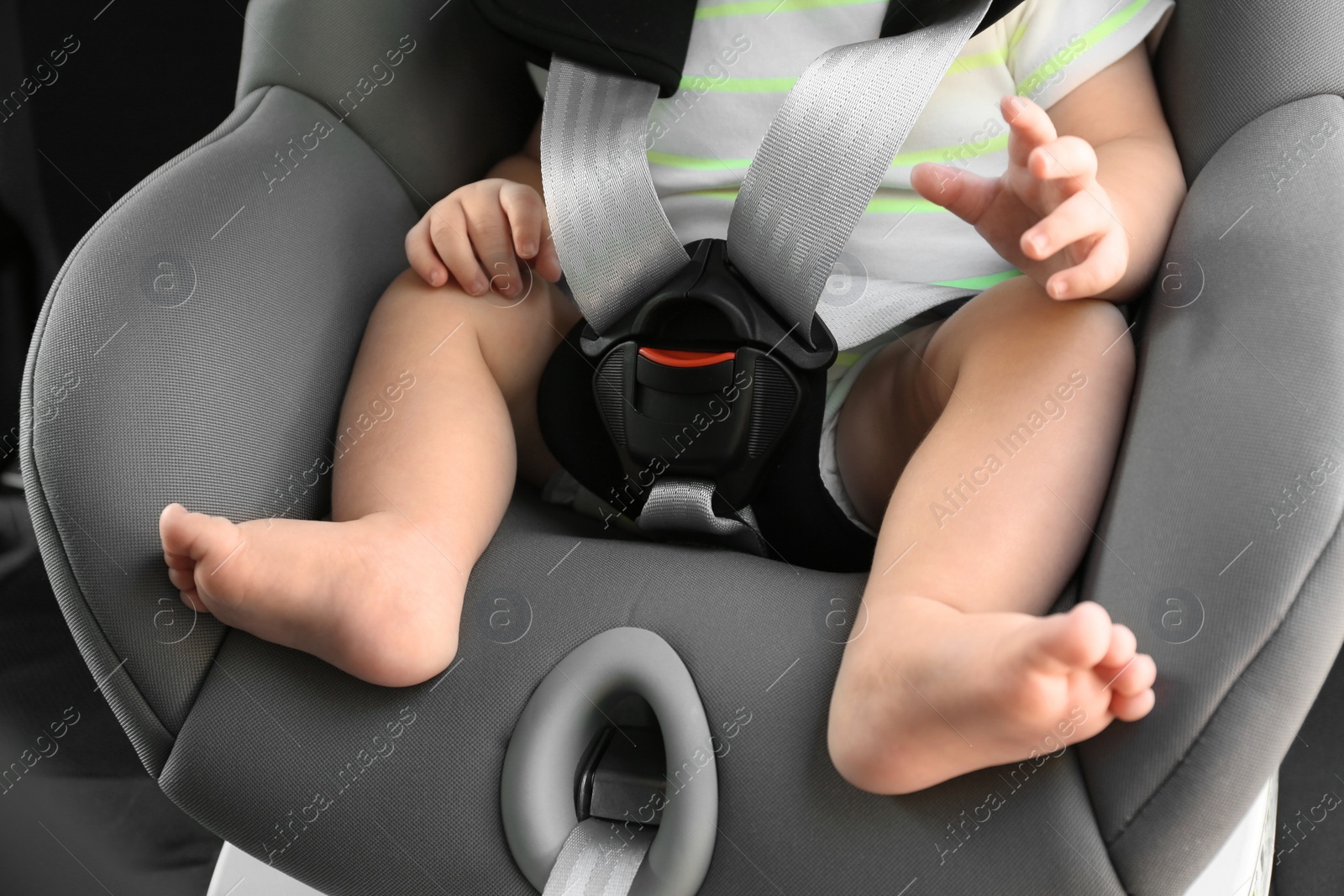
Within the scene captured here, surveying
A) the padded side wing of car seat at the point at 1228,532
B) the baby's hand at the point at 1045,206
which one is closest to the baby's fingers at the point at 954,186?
the baby's hand at the point at 1045,206

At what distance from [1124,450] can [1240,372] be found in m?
0.07

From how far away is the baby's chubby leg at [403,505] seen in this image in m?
0.56

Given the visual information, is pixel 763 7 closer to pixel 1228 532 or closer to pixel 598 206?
pixel 598 206

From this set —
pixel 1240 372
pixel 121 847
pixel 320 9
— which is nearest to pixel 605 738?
pixel 1240 372

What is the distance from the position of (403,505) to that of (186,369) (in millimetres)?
153

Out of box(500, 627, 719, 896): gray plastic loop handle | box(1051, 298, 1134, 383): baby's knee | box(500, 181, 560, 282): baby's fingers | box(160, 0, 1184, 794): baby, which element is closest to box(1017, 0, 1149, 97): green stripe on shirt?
→ box(160, 0, 1184, 794): baby

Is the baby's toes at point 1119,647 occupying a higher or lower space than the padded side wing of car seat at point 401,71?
lower

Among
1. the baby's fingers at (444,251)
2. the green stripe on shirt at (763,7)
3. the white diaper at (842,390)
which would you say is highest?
the baby's fingers at (444,251)

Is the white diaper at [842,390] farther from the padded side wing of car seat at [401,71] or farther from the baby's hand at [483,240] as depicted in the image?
the padded side wing of car seat at [401,71]

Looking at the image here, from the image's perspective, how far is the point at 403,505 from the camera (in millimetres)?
615

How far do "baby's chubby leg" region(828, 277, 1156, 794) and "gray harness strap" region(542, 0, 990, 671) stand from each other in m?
0.10

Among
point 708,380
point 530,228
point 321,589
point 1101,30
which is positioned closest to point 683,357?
point 708,380

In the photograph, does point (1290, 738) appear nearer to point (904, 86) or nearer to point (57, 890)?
point (904, 86)

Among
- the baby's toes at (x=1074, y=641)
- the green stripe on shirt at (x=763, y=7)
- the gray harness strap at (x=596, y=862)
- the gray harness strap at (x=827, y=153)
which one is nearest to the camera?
the baby's toes at (x=1074, y=641)
